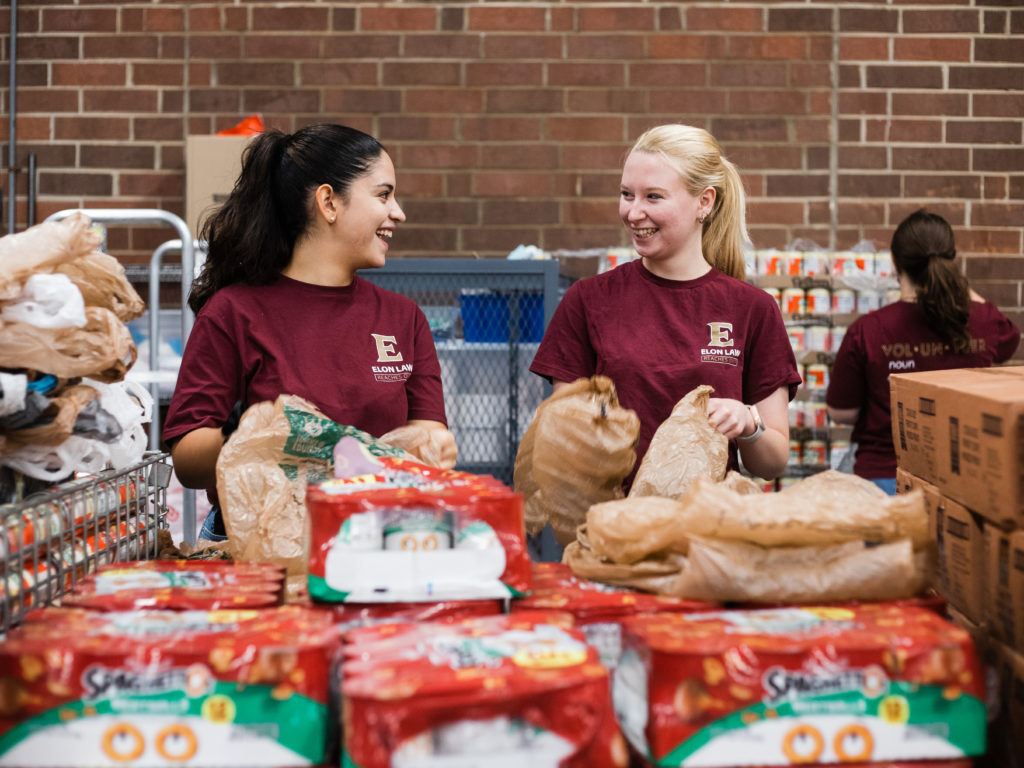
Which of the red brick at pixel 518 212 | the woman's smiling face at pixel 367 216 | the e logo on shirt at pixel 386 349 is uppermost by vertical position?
the red brick at pixel 518 212

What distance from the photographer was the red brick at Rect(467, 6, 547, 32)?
477 centimetres

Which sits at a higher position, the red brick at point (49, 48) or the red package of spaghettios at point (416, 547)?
the red brick at point (49, 48)

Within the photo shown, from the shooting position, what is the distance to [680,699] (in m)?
0.94

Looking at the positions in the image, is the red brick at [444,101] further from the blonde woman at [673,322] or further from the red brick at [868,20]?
the blonde woman at [673,322]

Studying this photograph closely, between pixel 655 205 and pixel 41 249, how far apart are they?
45.3 inches

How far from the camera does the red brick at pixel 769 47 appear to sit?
479cm

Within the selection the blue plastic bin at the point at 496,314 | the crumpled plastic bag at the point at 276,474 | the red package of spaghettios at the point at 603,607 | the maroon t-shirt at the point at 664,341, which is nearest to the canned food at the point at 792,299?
the blue plastic bin at the point at 496,314

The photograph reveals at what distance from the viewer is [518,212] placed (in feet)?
16.0

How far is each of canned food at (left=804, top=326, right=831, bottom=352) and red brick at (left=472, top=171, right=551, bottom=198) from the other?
143cm

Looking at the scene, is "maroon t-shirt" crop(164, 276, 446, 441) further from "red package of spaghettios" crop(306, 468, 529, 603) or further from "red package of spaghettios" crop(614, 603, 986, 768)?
"red package of spaghettios" crop(614, 603, 986, 768)

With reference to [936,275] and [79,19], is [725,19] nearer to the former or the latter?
[936,275]

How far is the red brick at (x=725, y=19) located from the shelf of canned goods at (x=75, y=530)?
3857 millimetres

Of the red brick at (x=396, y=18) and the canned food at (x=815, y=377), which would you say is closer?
the canned food at (x=815, y=377)

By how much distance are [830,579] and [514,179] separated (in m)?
3.91
